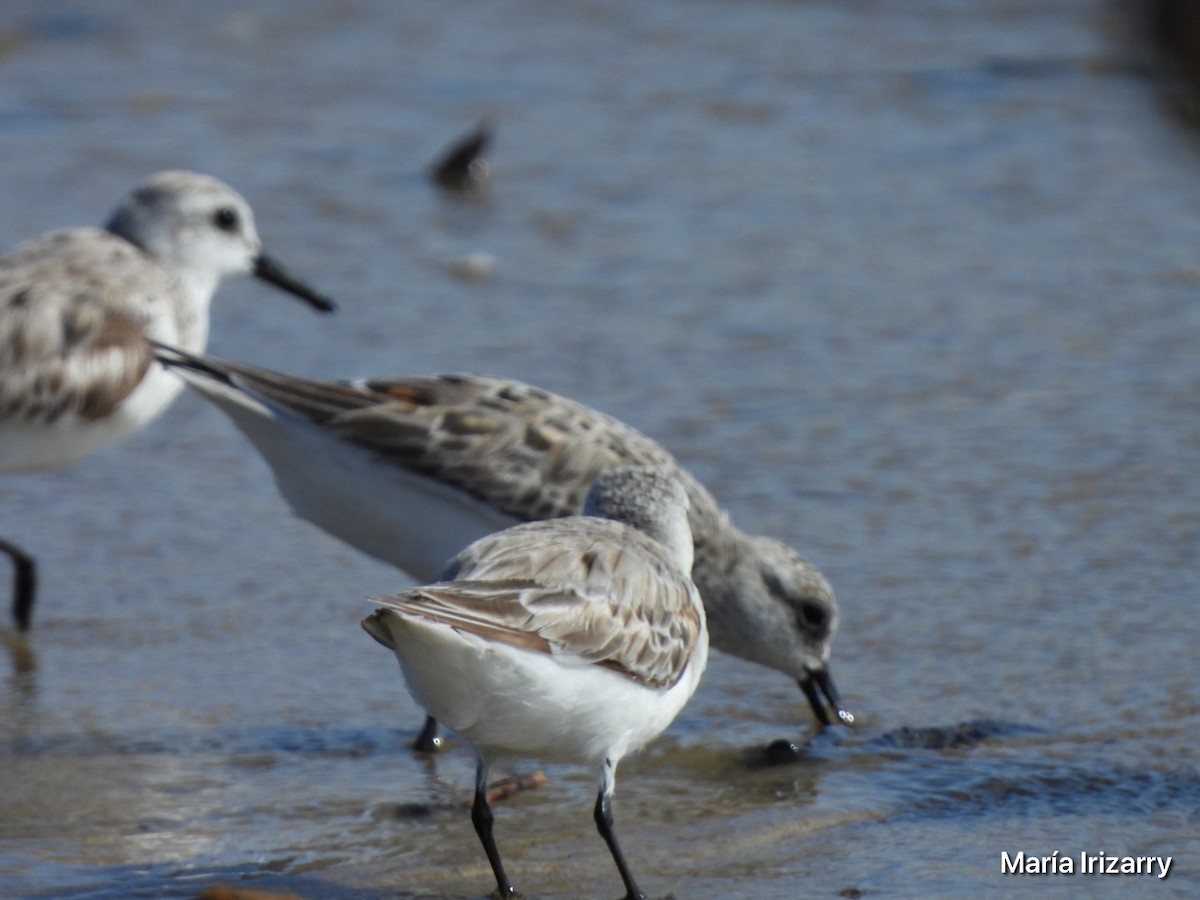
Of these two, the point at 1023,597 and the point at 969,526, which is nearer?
the point at 1023,597

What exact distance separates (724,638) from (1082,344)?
2.55 metres

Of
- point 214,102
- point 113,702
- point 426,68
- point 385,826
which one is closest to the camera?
point 385,826

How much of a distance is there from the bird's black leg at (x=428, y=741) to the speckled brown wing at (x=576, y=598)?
78 centimetres

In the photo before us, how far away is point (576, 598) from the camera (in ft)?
11.3

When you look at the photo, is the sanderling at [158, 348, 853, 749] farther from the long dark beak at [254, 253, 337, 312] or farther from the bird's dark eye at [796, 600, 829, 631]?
the long dark beak at [254, 253, 337, 312]

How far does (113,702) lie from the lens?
14.8ft

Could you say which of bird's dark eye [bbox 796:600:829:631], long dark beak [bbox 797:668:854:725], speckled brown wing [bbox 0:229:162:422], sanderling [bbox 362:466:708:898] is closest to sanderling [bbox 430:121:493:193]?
speckled brown wing [bbox 0:229:162:422]

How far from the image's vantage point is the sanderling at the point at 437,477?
473 cm

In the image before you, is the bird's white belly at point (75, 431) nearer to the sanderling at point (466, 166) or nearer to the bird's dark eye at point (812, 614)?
the bird's dark eye at point (812, 614)

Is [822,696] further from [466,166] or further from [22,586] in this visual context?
[466,166]

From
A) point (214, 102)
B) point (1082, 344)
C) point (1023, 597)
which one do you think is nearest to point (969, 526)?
point (1023, 597)

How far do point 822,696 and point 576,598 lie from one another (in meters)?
1.31

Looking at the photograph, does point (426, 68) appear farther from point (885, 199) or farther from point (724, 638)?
point (724, 638)

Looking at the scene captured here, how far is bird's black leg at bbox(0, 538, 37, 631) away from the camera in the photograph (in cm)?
498
